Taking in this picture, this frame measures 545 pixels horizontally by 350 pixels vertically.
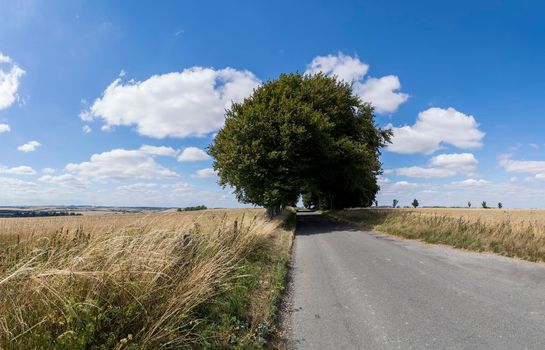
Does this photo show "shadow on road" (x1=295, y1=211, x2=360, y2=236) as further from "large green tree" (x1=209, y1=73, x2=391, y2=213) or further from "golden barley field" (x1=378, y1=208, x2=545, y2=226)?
"golden barley field" (x1=378, y1=208, x2=545, y2=226)

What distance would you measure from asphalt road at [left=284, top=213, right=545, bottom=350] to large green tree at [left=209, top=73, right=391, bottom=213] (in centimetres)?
1244

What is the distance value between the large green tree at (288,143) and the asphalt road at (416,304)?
1244 cm

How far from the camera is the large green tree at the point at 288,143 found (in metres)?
23.1

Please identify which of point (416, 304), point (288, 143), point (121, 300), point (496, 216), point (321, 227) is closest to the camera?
point (121, 300)

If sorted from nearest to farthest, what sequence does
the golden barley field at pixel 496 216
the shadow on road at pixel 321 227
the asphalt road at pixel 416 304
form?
1. the asphalt road at pixel 416 304
2. the golden barley field at pixel 496 216
3. the shadow on road at pixel 321 227

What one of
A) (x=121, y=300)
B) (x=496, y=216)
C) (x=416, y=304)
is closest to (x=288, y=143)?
(x=416, y=304)

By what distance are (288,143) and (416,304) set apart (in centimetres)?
1688

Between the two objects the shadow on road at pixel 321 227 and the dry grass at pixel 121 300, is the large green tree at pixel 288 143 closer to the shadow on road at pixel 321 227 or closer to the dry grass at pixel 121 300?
the shadow on road at pixel 321 227

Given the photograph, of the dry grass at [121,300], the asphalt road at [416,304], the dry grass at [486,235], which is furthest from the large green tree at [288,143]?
the dry grass at [121,300]

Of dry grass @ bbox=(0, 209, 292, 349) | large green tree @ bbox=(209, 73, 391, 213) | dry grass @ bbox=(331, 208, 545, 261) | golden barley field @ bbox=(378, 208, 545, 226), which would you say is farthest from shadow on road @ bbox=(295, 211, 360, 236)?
dry grass @ bbox=(0, 209, 292, 349)

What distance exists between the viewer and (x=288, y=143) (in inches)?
892

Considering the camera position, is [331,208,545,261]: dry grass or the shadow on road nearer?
[331,208,545,261]: dry grass

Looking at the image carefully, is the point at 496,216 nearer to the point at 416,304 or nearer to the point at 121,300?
the point at 416,304

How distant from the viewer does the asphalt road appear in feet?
16.0
